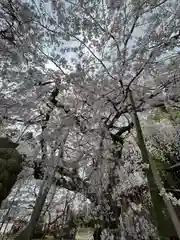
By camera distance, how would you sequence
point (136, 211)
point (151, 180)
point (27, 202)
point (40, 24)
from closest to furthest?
point (151, 180) < point (40, 24) < point (136, 211) < point (27, 202)

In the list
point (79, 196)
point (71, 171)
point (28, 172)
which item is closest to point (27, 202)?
point (28, 172)

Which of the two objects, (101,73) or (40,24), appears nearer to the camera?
(40,24)

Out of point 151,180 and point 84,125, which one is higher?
point 84,125

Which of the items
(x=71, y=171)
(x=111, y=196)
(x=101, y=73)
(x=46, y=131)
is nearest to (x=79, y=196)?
(x=71, y=171)

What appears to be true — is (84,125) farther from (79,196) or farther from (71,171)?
(79,196)

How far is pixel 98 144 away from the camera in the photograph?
13.9 feet

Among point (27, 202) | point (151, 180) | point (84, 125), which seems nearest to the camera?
point (151, 180)

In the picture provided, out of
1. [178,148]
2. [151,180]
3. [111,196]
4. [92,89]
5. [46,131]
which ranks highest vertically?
[178,148]

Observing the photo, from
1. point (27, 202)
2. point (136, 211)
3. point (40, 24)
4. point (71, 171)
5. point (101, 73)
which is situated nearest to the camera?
point (40, 24)

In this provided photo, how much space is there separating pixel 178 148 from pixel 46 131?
5761mm

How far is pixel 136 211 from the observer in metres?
5.43

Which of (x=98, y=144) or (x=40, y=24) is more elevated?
(x=40, y=24)

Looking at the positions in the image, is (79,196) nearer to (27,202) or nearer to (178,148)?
(27,202)

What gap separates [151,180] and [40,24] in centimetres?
325
